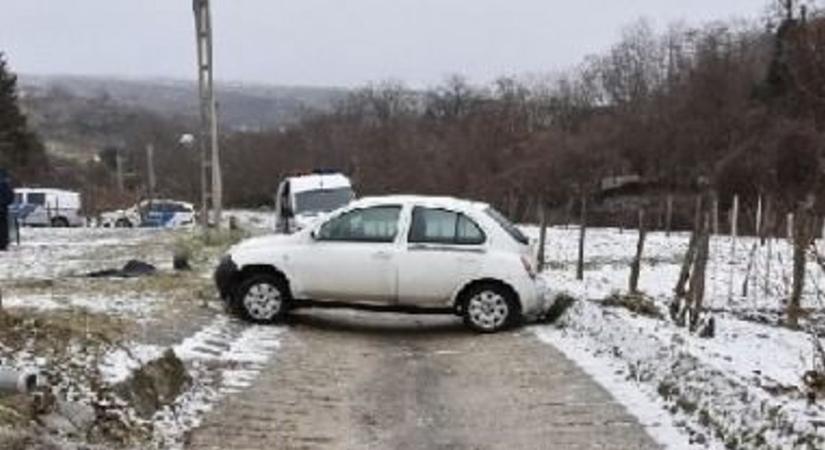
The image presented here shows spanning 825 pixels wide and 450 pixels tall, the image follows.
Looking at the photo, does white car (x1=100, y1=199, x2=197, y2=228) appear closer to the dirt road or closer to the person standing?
the person standing

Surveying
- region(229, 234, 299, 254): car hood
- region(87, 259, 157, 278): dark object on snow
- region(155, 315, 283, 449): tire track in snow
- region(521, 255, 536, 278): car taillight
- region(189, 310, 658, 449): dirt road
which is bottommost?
region(189, 310, 658, 449): dirt road

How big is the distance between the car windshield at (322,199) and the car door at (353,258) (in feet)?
48.3

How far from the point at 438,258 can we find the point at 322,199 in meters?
15.5

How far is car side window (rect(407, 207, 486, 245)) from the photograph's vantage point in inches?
606

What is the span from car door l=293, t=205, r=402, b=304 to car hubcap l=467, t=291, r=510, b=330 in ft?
3.10

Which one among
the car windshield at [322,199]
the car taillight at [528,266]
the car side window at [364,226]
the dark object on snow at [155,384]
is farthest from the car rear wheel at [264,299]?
the car windshield at [322,199]

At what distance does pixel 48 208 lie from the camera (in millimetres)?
60156

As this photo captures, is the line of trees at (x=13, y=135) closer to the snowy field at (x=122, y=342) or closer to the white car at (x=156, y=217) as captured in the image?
the white car at (x=156, y=217)

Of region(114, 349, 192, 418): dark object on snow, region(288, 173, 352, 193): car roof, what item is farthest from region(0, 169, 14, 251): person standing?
region(114, 349, 192, 418): dark object on snow

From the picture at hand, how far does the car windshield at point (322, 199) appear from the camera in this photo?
99.9 ft

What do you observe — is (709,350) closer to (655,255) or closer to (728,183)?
(655,255)

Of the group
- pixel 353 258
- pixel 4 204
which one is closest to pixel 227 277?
pixel 353 258

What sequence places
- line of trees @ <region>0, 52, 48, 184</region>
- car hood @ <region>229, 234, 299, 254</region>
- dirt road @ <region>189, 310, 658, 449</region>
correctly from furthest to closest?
line of trees @ <region>0, 52, 48, 184</region> < car hood @ <region>229, 234, 299, 254</region> < dirt road @ <region>189, 310, 658, 449</region>

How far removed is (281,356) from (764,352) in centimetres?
495
